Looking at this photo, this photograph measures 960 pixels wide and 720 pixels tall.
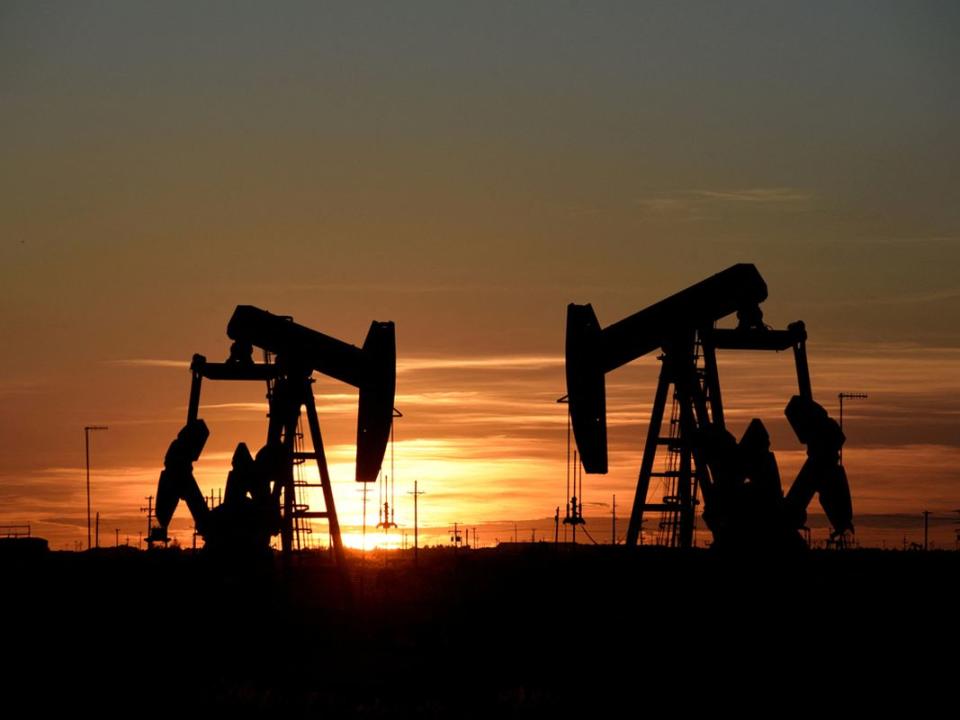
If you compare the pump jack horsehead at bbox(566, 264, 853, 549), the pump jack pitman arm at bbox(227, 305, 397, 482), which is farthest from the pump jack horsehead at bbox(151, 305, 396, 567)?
the pump jack horsehead at bbox(566, 264, 853, 549)

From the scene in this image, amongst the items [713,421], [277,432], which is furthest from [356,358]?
[713,421]

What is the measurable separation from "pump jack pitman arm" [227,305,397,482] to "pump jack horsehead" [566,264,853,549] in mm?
3817

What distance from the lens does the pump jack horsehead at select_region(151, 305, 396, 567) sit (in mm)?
30266

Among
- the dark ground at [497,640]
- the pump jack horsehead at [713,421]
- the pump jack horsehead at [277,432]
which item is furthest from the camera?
the pump jack horsehead at [277,432]

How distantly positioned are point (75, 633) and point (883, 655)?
1171cm

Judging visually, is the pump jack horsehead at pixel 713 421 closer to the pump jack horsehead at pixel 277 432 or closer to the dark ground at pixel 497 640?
the dark ground at pixel 497 640

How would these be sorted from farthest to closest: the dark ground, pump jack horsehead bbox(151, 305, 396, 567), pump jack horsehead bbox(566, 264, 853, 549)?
pump jack horsehead bbox(151, 305, 396, 567), pump jack horsehead bbox(566, 264, 853, 549), the dark ground

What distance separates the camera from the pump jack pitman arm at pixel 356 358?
30.8 metres

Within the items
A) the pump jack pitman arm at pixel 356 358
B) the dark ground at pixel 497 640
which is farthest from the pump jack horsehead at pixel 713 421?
the pump jack pitman arm at pixel 356 358

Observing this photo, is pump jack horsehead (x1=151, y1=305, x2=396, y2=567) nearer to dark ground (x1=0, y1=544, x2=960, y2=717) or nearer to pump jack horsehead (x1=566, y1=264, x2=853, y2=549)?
dark ground (x1=0, y1=544, x2=960, y2=717)

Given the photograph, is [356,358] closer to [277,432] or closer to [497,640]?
[277,432]

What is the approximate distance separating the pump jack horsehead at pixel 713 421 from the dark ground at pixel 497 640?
2.64ft

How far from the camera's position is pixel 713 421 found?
29.4 meters

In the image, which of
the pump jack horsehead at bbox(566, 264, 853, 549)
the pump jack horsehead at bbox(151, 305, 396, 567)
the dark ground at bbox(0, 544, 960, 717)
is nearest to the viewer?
the dark ground at bbox(0, 544, 960, 717)
